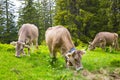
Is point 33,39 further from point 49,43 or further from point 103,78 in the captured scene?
point 103,78

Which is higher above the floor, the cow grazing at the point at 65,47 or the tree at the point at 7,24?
the cow grazing at the point at 65,47

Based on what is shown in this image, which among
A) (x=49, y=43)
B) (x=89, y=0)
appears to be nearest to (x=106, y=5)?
(x=89, y=0)

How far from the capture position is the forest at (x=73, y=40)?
40.3 feet

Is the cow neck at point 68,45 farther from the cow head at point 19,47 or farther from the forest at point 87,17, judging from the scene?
the forest at point 87,17

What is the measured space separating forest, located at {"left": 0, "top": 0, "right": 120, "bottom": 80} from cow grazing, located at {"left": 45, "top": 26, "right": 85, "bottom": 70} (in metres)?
0.37

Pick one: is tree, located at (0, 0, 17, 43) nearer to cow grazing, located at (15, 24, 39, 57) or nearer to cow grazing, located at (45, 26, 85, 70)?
cow grazing, located at (15, 24, 39, 57)

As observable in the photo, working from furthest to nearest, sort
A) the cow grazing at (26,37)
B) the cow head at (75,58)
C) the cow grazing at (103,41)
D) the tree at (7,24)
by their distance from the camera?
the tree at (7,24) → the cow grazing at (103,41) → the cow grazing at (26,37) → the cow head at (75,58)

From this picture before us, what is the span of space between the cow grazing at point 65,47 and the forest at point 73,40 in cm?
37

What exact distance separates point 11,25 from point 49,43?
123 ft

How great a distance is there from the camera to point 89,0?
36.8 m

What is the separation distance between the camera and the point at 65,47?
13875mm

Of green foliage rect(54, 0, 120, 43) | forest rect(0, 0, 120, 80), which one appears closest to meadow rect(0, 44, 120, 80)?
forest rect(0, 0, 120, 80)

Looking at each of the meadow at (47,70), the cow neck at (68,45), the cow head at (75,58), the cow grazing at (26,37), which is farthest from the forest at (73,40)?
the cow neck at (68,45)

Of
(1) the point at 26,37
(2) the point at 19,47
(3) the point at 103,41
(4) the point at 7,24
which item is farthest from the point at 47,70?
(4) the point at 7,24
